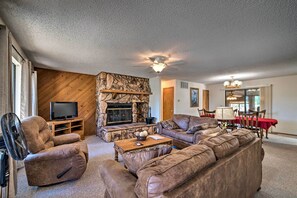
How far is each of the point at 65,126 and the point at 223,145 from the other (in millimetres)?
4437

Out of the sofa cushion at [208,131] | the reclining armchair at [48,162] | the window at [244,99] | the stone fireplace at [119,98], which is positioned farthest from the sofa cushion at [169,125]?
the window at [244,99]

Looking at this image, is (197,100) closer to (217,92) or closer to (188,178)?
→ (217,92)

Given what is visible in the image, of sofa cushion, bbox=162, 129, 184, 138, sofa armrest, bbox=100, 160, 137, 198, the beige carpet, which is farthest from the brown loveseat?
sofa cushion, bbox=162, 129, 184, 138

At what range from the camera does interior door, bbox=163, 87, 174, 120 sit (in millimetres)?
6887

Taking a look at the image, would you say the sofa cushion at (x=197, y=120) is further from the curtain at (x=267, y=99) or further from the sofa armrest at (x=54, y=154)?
the curtain at (x=267, y=99)

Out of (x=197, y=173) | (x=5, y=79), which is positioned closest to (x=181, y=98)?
(x=197, y=173)

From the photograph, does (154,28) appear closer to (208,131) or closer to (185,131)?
(208,131)

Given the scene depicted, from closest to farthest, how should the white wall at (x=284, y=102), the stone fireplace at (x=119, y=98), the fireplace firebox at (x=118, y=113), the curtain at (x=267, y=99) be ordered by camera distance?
the stone fireplace at (x=119, y=98)
the fireplace firebox at (x=118, y=113)
the white wall at (x=284, y=102)
the curtain at (x=267, y=99)

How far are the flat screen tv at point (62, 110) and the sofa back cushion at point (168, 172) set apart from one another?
4218mm

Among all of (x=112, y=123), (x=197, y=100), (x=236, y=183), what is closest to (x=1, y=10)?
(x=236, y=183)

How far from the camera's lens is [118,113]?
554 centimetres

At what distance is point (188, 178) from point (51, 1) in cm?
217

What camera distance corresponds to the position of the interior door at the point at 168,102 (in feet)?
22.6

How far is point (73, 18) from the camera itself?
1.86 metres
